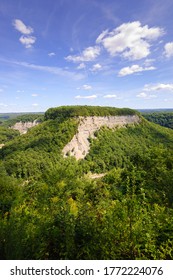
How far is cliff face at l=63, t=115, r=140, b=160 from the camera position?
115 m

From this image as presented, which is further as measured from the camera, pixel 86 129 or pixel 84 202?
pixel 86 129

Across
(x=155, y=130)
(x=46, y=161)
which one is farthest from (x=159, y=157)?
(x=155, y=130)

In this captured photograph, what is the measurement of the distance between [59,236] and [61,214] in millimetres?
1405

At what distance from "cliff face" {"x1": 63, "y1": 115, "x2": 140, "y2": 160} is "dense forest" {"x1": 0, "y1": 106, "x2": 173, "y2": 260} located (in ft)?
11.8

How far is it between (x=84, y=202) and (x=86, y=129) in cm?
9920

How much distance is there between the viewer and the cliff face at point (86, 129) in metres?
115

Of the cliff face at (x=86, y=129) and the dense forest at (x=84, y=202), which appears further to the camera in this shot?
the cliff face at (x=86, y=129)

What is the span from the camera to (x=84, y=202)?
1191 inches

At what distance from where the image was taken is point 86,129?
421 ft

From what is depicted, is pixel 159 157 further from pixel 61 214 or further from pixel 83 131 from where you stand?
pixel 83 131

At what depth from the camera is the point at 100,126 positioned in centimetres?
13762

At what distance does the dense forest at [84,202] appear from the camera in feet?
37.2

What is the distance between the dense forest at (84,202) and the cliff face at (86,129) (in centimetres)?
360

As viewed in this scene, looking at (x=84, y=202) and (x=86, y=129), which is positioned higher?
(x=86, y=129)
